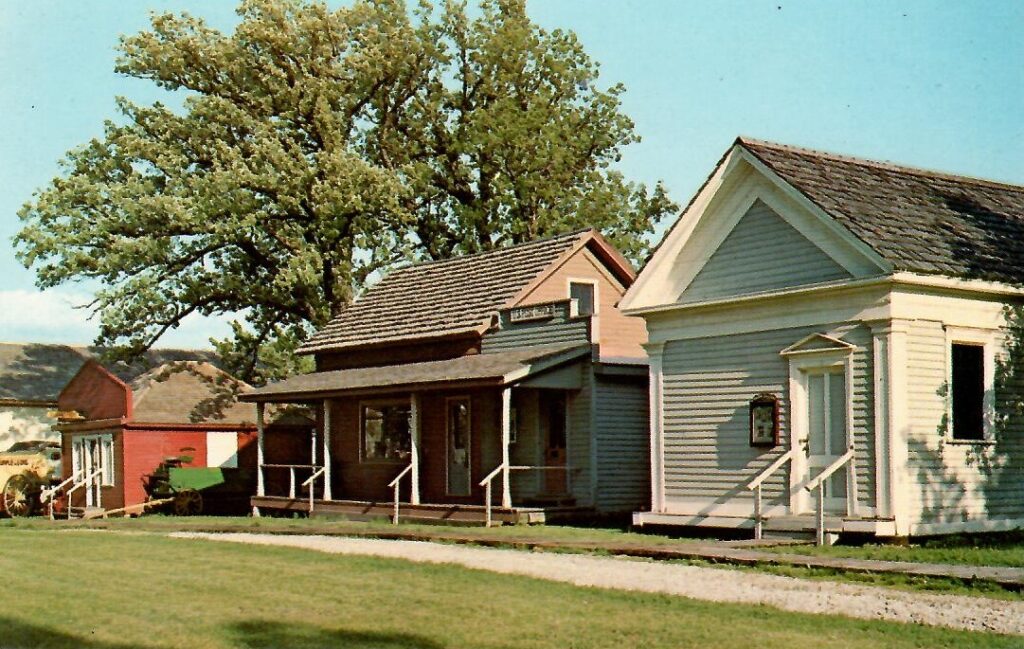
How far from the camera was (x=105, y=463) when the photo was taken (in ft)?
125

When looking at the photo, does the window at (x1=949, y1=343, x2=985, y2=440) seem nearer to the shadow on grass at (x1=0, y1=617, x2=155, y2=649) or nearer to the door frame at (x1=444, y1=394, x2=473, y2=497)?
the door frame at (x1=444, y1=394, x2=473, y2=497)

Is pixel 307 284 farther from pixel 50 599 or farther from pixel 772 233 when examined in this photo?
pixel 50 599

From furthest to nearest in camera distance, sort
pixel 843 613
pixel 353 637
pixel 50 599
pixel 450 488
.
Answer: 1. pixel 450 488
2. pixel 50 599
3. pixel 843 613
4. pixel 353 637

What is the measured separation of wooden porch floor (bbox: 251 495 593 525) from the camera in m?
25.9

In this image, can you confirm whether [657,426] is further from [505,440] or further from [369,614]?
[369,614]

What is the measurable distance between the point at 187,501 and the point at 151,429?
276 centimetres

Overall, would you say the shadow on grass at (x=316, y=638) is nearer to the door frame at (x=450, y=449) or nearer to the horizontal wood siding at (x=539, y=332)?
the horizontal wood siding at (x=539, y=332)

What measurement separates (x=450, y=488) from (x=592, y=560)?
41.5ft

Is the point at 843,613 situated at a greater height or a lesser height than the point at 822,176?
lesser

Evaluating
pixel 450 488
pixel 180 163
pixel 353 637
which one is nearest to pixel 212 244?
pixel 180 163

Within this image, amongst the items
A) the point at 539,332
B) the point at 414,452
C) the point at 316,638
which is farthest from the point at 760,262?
the point at 316,638

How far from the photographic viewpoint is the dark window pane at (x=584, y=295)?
3156 cm

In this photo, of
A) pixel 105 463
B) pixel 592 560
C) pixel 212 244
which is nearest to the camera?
pixel 592 560

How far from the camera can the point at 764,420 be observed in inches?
858
